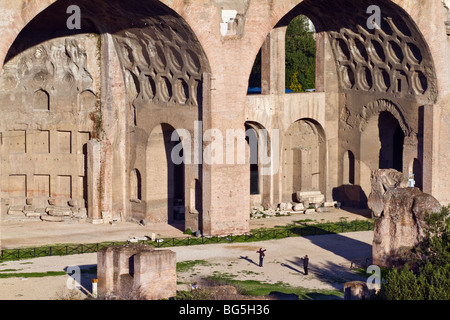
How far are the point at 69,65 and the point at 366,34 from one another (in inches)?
488

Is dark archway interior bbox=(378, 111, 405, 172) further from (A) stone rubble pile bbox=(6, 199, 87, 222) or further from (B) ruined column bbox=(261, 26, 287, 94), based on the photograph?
(A) stone rubble pile bbox=(6, 199, 87, 222)

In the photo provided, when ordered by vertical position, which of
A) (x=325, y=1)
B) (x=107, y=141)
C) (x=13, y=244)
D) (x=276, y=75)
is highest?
(x=325, y=1)

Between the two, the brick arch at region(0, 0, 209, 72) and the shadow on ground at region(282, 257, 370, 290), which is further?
the brick arch at region(0, 0, 209, 72)

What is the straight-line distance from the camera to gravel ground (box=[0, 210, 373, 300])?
3253 centimetres

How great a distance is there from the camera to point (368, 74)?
46.2 m

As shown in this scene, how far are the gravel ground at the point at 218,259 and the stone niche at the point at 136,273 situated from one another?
105cm

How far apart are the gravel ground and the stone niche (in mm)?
1050

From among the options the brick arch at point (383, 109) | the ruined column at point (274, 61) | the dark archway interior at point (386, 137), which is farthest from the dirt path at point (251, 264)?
the ruined column at point (274, 61)

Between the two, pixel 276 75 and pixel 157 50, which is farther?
pixel 276 75

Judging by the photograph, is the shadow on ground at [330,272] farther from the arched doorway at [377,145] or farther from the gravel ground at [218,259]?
the arched doorway at [377,145]

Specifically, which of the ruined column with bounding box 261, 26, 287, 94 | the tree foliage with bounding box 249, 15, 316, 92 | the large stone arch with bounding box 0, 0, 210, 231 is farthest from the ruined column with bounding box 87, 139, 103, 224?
the tree foliage with bounding box 249, 15, 316, 92

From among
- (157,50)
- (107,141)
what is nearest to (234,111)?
(157,50)
